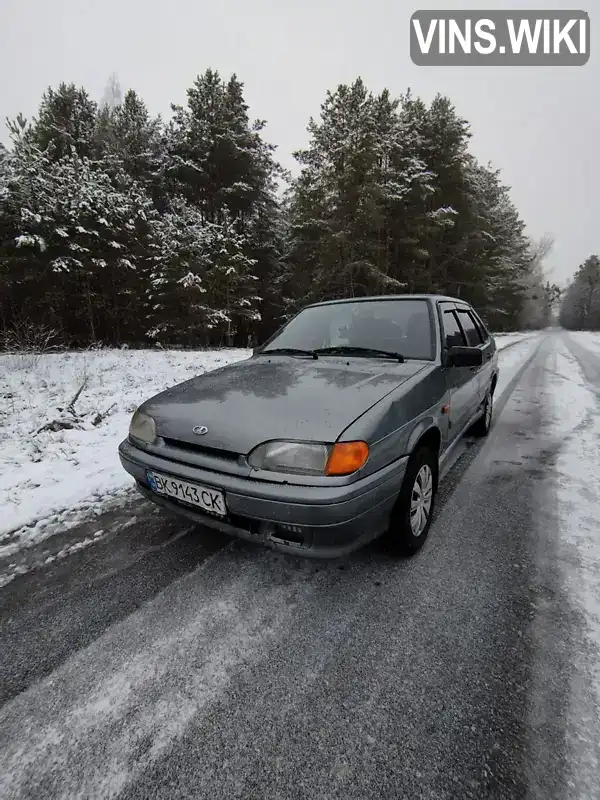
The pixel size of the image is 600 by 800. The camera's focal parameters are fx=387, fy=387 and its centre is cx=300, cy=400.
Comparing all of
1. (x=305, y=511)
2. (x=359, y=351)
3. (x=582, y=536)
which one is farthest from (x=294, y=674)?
(x=582, y=536)

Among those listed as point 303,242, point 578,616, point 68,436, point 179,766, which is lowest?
point 578,616

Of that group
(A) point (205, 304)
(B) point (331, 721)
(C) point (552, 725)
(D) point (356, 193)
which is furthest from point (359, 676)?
(D) point (356, 193)

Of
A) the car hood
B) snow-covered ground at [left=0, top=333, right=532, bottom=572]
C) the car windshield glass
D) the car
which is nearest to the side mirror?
the car

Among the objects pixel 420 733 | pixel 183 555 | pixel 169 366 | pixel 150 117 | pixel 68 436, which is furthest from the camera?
pixel 150 117

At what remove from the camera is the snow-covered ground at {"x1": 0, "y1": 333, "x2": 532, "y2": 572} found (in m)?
2.92

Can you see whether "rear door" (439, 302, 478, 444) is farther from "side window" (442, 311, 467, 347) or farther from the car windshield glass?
the car windshield glass

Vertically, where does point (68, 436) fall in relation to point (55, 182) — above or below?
below

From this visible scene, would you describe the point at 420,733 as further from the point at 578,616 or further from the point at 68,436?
the point at 68,436

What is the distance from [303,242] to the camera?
1925 centimetres

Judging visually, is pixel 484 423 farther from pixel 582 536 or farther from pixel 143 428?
pixel 143 428

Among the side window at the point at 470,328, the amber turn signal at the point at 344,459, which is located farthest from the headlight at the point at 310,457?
the side window at the point at 470,328

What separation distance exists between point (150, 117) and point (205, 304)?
1555 centimetres

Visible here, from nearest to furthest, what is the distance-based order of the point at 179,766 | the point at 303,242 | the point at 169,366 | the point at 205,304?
the point at 179,766, the point at 169,366, the point at 205,304, the point at 303,242

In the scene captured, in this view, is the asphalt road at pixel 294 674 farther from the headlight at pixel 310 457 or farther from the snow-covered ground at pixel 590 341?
the snow-covered ground at pixel 590 341
